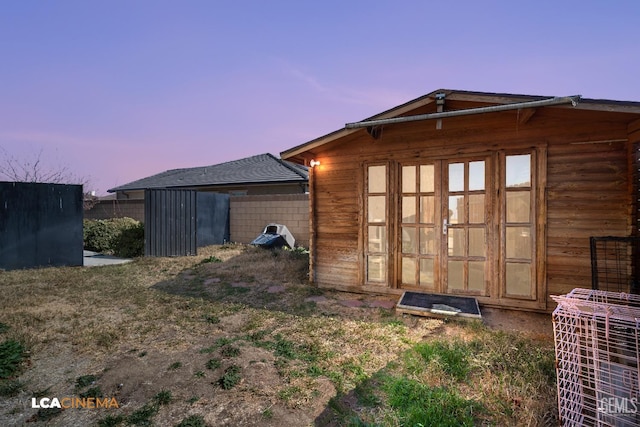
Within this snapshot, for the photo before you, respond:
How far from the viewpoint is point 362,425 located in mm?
1825

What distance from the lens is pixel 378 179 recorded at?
4.93m

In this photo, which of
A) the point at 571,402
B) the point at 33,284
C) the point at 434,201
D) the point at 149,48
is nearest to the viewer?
the point at 571,402

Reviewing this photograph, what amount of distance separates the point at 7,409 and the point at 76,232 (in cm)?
697

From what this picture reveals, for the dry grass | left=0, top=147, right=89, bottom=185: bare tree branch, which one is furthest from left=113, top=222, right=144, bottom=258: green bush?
left=0, top=147, right=89, bottom=185: bare tree branch

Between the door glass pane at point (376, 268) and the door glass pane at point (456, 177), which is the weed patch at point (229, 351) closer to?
the door glass pane at point (376, 268)

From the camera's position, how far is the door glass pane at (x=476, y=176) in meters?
4.24

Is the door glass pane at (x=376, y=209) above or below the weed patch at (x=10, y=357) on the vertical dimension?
above

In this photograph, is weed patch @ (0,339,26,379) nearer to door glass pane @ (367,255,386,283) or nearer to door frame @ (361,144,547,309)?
door glass pane @ (367,255,386,283)

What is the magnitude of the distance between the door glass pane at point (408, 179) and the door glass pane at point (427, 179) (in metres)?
0.13

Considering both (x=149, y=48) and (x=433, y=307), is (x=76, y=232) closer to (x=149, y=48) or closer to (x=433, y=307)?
(x=149, y=48)

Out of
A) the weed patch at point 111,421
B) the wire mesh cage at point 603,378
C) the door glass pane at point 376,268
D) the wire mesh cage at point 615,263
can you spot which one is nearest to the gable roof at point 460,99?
the wire mesh cage at point 615,263

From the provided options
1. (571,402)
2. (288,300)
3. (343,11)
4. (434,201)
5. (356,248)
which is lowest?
(288,300)

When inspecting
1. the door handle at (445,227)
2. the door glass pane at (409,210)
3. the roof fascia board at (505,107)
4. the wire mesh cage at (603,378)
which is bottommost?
the wire mesh cage at (603,378)

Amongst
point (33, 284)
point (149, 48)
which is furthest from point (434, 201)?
point (149, 48)
